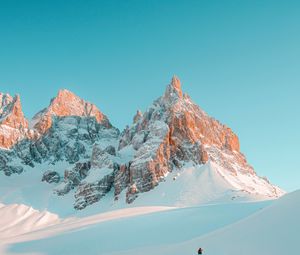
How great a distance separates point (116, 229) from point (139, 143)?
9227cm

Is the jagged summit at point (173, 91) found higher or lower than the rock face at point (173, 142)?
higher

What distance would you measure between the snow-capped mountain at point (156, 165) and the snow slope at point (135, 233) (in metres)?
37.1

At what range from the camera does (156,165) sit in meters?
130

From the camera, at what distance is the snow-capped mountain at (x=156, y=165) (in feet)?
397

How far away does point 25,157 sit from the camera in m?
182

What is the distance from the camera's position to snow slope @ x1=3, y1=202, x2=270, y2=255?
5005 cm

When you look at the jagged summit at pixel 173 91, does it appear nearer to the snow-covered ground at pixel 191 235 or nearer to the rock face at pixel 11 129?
the rock face at pixel 11 129

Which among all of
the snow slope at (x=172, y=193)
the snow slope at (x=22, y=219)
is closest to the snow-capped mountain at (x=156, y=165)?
the snow slope at (x=172, y=193)

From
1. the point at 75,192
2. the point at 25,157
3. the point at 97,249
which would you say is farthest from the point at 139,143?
the point at 97,249

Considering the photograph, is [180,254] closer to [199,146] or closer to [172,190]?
[172,190]

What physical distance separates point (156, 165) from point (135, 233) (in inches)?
2926

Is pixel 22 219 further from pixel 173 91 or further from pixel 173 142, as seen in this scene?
pixel 173 91

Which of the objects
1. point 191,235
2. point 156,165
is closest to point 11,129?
point 156,165

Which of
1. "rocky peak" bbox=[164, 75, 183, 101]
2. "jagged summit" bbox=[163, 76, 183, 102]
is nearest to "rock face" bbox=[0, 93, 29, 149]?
"jagged summit" bbox=[163, 76, 183, 102]
